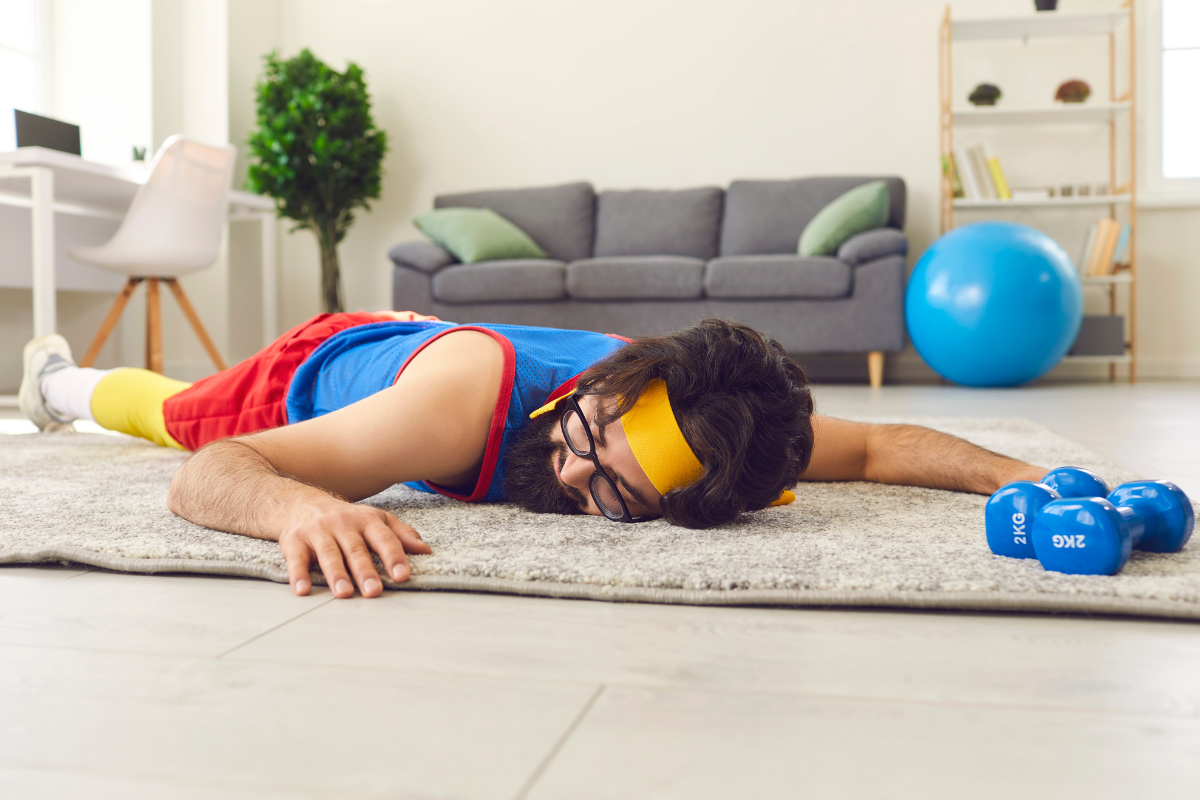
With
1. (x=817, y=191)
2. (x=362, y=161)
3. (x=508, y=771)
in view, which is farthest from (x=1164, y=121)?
(x=508, y=771)

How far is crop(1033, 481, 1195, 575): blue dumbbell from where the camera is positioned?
→ 0.85 metres

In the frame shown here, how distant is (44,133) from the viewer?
12.2 ft

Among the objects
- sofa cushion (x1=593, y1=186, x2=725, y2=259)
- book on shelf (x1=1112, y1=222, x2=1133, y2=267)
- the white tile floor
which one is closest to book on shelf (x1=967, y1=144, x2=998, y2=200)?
book on shelf (x1=1112, y1=222, x2=1133, y2=267)

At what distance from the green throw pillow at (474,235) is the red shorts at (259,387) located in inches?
113

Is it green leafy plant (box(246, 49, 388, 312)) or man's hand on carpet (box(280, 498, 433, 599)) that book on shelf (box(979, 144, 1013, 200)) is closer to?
green leafy plant (box(246, 49, 388, 312))

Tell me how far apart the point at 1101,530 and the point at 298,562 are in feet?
2.45

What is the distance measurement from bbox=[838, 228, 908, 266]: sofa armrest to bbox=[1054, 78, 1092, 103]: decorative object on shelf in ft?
3.99

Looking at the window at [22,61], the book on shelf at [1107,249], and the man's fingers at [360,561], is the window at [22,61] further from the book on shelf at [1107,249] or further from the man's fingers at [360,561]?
the book on shelf at [1107,249]

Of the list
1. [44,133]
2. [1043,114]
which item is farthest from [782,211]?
[44,133]

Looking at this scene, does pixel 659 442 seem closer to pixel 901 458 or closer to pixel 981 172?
pixel 901 458

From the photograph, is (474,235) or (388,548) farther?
(474,235)

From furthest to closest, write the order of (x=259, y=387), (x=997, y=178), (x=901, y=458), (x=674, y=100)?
(x=674, y=100), (x=997, y=178), (x=259, y=387), (x=901, y=458)

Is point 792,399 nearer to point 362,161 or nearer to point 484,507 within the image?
point 484,507

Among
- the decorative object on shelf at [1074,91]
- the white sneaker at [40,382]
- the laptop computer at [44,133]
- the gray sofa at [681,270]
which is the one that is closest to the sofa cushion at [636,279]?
the gray sofa at [681,270]
